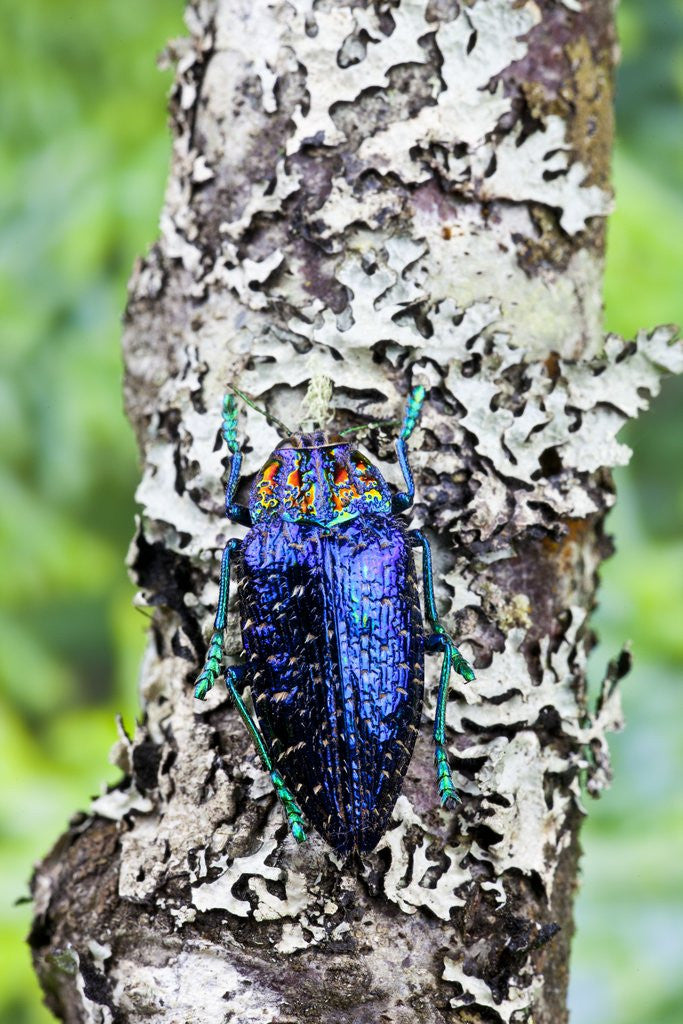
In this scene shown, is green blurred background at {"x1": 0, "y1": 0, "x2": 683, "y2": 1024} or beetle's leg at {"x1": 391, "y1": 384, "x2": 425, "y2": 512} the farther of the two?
green blurred background at {"x1": 0, "y1": 0, "x2": 683, "y2": 1024}

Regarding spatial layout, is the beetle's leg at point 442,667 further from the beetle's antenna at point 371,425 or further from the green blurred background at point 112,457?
the green blurred background at point 112,457

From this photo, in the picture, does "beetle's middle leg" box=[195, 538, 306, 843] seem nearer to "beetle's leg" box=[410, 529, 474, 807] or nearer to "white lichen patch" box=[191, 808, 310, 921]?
"white lichen patch" box=[191, 808, 310, 921]

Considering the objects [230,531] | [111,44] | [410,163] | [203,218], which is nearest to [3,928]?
[230,531]

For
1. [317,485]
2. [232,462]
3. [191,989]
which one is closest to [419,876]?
[191,989]

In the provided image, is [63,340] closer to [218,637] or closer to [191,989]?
[218,637]

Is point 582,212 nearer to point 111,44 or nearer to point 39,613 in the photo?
point 111,44

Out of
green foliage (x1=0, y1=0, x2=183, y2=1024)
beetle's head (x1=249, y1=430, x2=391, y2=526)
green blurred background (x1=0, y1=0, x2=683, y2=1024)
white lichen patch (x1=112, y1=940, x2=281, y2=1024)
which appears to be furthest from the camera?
green foliage (x1=0, y1=0, x2=183, y2=1024)

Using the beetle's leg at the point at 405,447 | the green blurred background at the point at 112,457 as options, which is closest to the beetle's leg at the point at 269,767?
the beetle's leg at the point at 405,447

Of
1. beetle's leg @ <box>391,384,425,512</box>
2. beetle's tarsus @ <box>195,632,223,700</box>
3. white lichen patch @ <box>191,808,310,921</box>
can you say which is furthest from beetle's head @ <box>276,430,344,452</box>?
white lichen patch @ <box>191,808,310,921</box>
